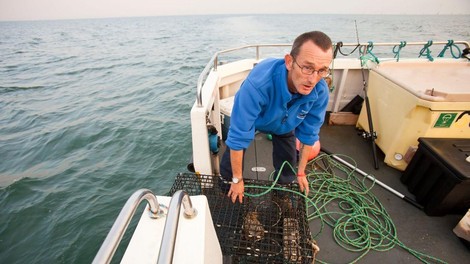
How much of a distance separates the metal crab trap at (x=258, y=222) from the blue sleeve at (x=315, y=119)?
0.47 meters

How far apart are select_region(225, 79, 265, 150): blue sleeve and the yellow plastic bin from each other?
6.60 feet

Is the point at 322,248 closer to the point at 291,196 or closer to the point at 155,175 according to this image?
the point at 291,196

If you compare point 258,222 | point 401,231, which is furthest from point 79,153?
point 401,231

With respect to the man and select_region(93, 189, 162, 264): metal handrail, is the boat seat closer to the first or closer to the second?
the man

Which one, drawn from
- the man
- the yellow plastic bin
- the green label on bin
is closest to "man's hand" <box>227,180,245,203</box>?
the man

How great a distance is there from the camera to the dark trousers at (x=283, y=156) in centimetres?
217

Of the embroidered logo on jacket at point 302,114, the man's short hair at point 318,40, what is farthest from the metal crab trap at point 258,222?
the man's short hair at point 318,40

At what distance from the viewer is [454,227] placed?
7.16ft

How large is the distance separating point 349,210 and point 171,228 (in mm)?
2307

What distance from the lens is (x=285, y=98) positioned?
5.21 ft

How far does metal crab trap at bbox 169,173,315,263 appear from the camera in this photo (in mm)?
1604

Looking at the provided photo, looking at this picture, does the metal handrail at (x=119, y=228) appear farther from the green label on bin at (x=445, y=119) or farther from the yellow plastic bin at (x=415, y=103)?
the green label on bin at (x=445, y=119)

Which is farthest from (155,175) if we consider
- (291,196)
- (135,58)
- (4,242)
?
(135,58)

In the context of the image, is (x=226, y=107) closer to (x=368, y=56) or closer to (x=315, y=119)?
(x=315, y=119)
